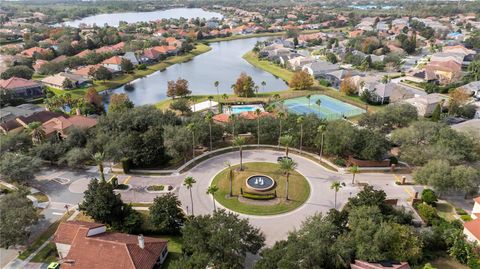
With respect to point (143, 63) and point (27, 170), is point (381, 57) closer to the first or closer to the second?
point (143, 63)

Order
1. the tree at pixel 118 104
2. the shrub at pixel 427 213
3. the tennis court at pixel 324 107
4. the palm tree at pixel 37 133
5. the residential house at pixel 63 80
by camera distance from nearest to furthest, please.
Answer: the shrub at pixel 427 213, the palm tree at pixel 37 133, the tree at pixel 118 104, the tennis court at pixel 324 107, the residential house at pixel 63 80

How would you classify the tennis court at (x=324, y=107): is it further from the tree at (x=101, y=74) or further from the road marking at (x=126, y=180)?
the tree at (x=101, y=74)

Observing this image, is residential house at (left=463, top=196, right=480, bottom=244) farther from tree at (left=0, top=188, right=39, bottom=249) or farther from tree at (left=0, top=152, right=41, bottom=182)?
tree at (left=0, top=152, right=41, bottom=182)

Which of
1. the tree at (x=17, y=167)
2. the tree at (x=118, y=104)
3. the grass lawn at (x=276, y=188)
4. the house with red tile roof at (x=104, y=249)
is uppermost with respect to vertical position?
the tree at (x=118, y=104)

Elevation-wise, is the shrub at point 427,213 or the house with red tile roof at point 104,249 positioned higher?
the house with red tile roof at point 104,249

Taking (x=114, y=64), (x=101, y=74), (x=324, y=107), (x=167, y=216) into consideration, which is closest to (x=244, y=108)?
(x=324, y=107)

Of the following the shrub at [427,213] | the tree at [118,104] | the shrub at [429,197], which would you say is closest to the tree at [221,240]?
the shrub at [427,213]

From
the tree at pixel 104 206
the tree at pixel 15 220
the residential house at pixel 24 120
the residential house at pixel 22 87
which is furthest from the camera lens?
the residential house at pixel 22 87
